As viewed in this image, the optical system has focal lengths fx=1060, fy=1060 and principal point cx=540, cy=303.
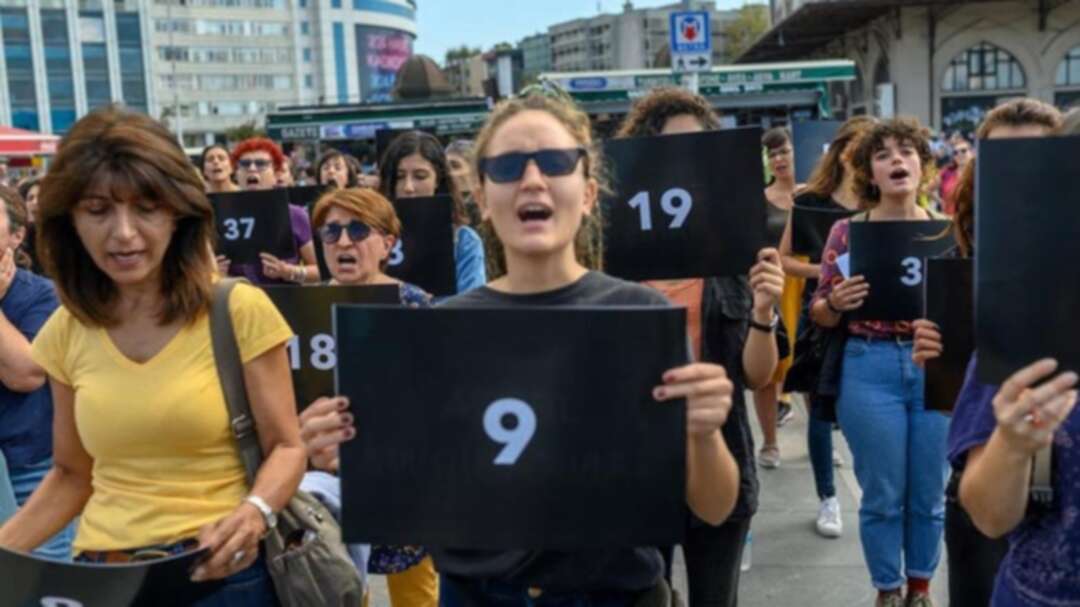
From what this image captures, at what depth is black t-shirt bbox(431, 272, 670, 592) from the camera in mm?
2037

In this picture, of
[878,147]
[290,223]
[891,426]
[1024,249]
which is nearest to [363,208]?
[290,223]

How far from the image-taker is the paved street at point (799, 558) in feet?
14.7

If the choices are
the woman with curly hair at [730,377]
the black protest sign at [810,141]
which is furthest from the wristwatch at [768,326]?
the black protest sign at [810,141]

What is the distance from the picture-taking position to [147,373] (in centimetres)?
224

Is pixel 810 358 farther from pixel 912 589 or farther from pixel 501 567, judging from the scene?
pixel 501 567

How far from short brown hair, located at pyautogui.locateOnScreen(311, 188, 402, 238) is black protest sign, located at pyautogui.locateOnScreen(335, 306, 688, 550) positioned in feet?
6.86

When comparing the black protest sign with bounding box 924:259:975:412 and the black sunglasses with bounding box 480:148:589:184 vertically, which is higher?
the black sunglasses with bounding box 480:148:589:184

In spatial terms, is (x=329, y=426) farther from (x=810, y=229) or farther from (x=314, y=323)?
(x=810, y=229)

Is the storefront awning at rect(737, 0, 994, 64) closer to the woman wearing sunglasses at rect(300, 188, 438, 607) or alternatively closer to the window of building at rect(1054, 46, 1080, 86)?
the window of building at rect(1054, 46, 1080, 86)

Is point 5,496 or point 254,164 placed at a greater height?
point 254,164

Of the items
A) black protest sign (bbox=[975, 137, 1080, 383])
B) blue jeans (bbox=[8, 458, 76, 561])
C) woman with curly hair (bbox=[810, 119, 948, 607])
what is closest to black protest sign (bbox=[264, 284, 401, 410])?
blue jeans (bbox=[8, 458, 76, 561])

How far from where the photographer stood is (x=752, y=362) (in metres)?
3.02

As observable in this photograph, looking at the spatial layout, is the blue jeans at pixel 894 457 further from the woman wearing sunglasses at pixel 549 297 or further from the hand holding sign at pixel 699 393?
the hand holding sign at pixel 699 393

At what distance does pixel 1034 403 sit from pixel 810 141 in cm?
637
